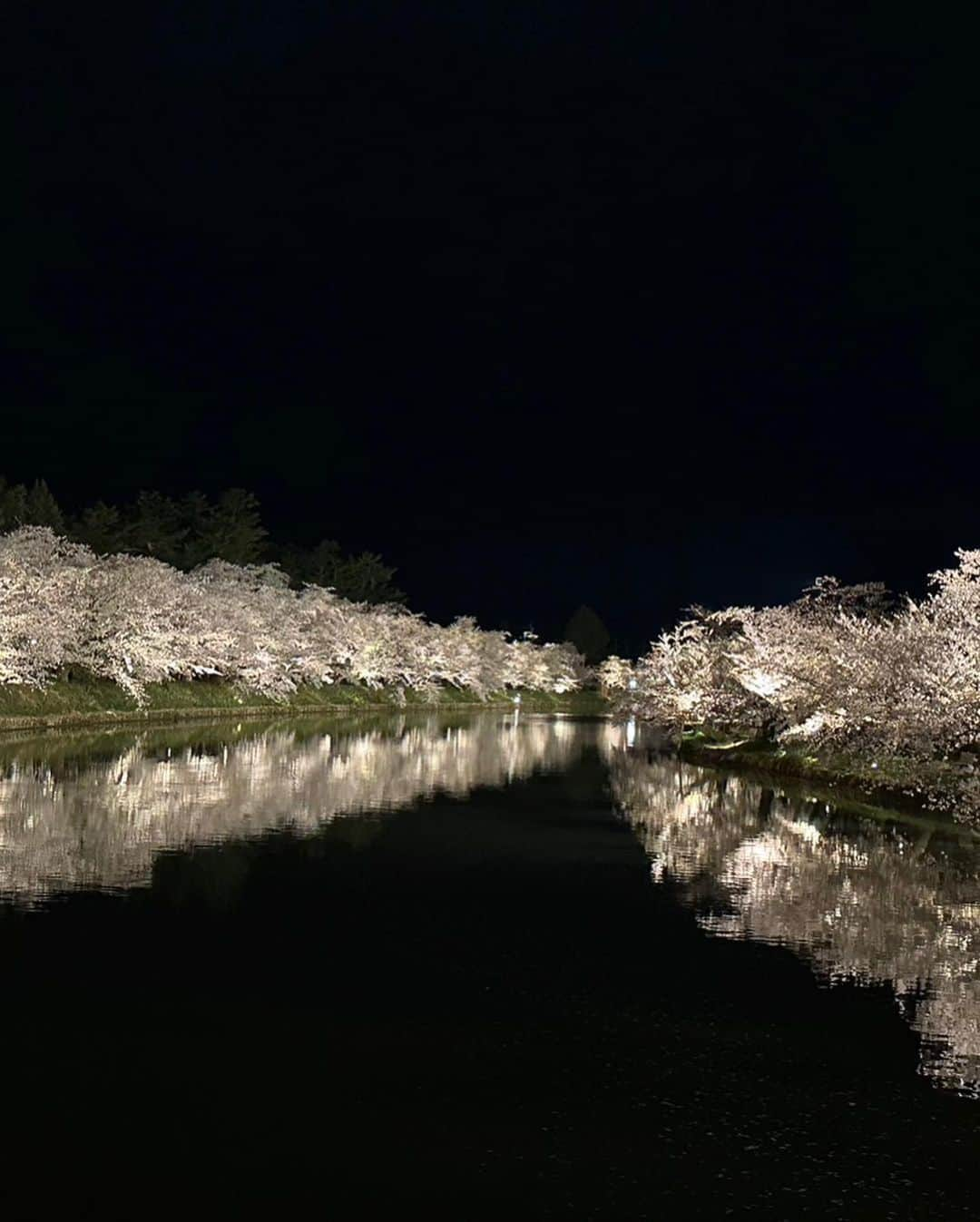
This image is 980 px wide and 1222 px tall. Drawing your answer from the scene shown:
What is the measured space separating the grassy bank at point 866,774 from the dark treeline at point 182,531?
56.5 m

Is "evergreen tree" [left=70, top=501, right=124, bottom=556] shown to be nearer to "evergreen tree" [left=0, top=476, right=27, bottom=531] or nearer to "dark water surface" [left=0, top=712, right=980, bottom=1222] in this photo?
"evergreen tree" [left=0, top=476, right=27, bottom=531]

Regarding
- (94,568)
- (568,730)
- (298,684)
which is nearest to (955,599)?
(94,568)

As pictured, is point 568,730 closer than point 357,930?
No

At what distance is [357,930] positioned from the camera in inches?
654

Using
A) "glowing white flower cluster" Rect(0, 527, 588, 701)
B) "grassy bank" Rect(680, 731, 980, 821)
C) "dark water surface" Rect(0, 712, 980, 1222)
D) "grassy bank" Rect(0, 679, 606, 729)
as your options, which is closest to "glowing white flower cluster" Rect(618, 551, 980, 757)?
"grassy bank" Rect(680, 731, 980, 821)

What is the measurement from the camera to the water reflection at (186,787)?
21.0 m

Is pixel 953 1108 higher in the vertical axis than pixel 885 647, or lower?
lower

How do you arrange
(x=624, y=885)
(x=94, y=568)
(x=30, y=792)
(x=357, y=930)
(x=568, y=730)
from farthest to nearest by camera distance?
(x=568, y=730)
(x=94, y=568)
(x=30, y=792)
(x=624, y=885)
(x=357, y=930)

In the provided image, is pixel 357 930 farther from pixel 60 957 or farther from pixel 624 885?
pixel 624 885

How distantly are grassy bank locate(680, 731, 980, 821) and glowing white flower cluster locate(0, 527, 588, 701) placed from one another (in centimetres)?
3149

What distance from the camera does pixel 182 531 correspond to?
114188 millimetres

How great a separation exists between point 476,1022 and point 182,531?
106 meters

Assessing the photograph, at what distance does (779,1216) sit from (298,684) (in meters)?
97.5

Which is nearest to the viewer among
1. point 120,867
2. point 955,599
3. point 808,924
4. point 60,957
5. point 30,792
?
point 60,957
